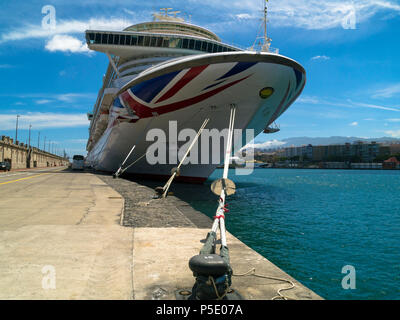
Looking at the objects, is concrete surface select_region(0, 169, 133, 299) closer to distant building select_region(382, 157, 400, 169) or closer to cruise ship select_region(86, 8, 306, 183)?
cruise ship select_region(86, 8, 306, 183)

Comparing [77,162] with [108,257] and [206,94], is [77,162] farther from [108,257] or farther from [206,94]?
[108,257]

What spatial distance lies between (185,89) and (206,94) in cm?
107

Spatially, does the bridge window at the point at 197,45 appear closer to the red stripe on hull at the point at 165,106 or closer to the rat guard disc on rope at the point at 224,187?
the red stripe on hull at the point at 165,106

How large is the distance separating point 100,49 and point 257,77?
12659 mm

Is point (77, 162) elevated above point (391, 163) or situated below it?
below

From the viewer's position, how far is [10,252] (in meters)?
4.55

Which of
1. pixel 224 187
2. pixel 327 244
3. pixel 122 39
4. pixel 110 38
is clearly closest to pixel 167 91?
pixel 122 39

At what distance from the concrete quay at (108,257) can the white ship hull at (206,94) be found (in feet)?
25.0

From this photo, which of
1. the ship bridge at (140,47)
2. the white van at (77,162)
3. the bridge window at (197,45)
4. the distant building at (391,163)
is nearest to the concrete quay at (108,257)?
the ship bridge at (140,47)

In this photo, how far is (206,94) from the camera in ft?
46.3

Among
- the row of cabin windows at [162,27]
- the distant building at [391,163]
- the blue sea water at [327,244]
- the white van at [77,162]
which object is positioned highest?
the row of cabin windows at [162,27]

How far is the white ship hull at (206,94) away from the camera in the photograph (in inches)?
512

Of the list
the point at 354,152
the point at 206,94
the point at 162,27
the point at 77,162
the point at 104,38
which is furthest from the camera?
the point at 354,152
